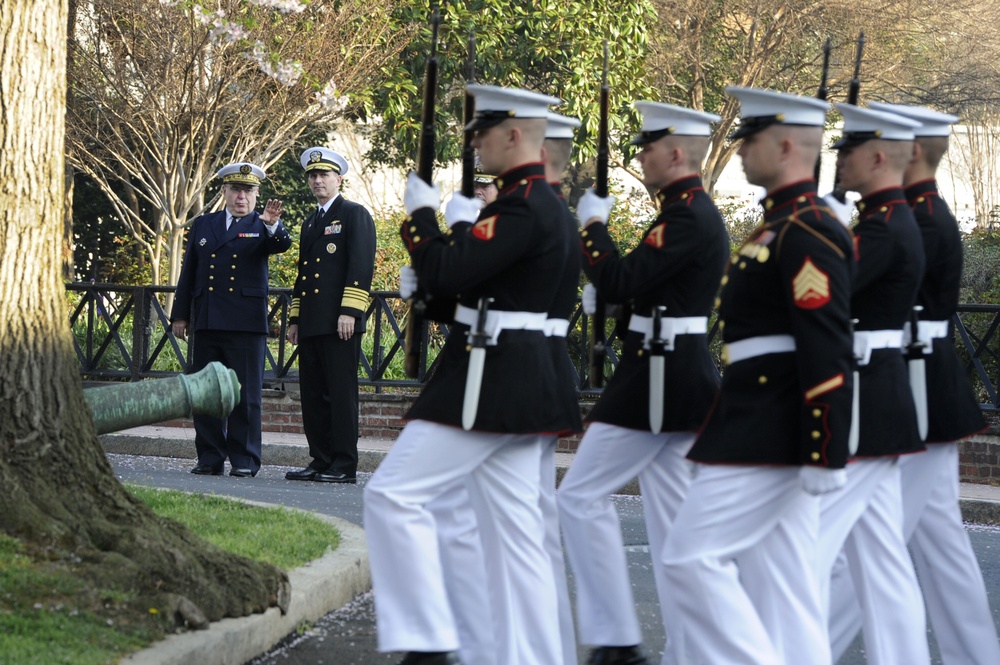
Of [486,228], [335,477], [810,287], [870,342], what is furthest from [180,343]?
[810,287]

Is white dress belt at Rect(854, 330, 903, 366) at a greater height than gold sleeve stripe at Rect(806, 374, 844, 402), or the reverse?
white dress belt at Rect(854, 330, 903, 366)

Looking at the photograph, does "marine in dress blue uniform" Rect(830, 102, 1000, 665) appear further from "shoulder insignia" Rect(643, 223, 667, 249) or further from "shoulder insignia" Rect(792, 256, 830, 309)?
"shoulder insignia" Rect(792, 256, 830, 309)

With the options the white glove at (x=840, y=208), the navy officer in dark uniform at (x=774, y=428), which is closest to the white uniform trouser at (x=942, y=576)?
the white glove at (x=840, y=208)

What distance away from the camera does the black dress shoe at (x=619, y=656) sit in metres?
5.48

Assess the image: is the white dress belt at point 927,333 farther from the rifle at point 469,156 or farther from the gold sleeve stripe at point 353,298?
the gold sleeve stripe at point 353,298

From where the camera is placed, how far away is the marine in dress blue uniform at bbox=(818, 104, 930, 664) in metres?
4.80

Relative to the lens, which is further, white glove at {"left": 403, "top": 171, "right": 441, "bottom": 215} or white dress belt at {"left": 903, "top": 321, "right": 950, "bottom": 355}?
white dress belt at {"left": 903, "top": 321, "right": 950, "bottom": 355}

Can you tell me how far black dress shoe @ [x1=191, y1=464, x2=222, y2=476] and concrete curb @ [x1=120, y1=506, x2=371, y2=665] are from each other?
3445mm

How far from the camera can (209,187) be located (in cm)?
2198

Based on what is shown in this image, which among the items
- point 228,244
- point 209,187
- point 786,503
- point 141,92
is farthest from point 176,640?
point 209,187

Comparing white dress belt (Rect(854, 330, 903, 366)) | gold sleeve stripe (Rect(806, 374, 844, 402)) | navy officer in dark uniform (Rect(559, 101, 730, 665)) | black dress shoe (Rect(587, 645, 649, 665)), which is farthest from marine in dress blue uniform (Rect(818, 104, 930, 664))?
black dress shoe (Rect(587, 645, 649, 665))

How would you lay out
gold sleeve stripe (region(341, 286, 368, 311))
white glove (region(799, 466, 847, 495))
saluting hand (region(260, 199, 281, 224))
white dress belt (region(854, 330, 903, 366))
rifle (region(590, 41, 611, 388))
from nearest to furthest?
white glove (region(799, 466, 847, 495)) < white dress belt (region(854, 330, 903, 366)) < rifle (region(590, 41, 611, 388)) < gold sleeve stripe (region(341, 286, 368, 311)) < saluting hand (region(260, 199, 281, 224))

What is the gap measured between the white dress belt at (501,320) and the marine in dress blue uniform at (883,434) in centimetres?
100

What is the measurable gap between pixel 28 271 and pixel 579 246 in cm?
206
